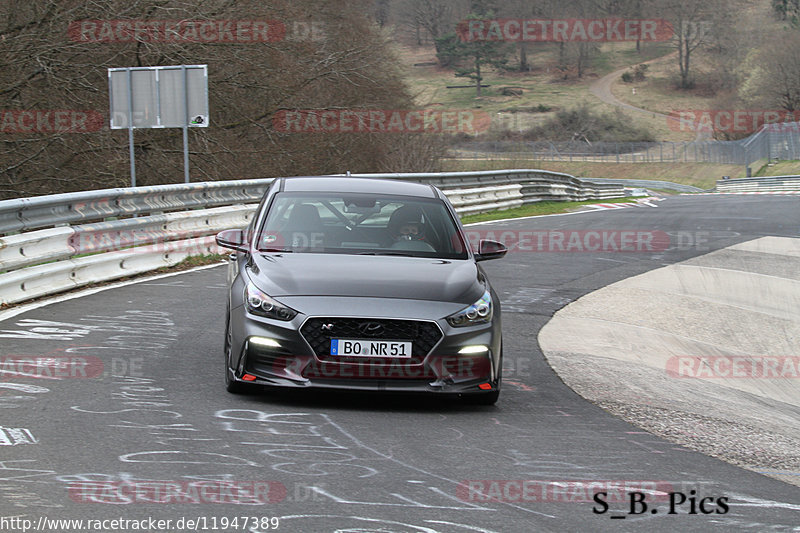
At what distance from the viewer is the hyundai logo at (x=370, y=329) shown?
257 inches

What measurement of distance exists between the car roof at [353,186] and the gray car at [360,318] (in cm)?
62

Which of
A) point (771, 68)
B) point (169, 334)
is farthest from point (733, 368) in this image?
point (771, 68)

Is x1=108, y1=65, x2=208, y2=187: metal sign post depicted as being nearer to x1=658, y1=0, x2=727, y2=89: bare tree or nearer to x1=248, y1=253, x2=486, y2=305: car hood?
x1=248, y1=253, x2=486, y2=305: car hood

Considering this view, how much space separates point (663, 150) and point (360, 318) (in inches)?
3280

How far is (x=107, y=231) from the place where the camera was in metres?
12.7

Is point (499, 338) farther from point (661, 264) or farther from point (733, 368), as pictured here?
point (661, 264)

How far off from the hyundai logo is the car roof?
2.00 m

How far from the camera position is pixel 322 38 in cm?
2872

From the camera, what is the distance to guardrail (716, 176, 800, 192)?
5206cm

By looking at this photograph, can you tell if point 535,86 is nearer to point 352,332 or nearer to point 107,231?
point 107,231

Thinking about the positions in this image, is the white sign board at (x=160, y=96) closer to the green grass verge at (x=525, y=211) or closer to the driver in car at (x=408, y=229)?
the green grass verge at (x=525, y=211)

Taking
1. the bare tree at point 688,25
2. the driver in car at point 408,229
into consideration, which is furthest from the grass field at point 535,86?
the driver in car at point 408,229

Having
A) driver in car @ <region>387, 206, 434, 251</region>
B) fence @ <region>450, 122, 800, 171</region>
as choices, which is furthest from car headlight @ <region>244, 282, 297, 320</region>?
fence @ <region>450, 122, 800, 171</region>

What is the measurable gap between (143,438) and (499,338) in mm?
2510
